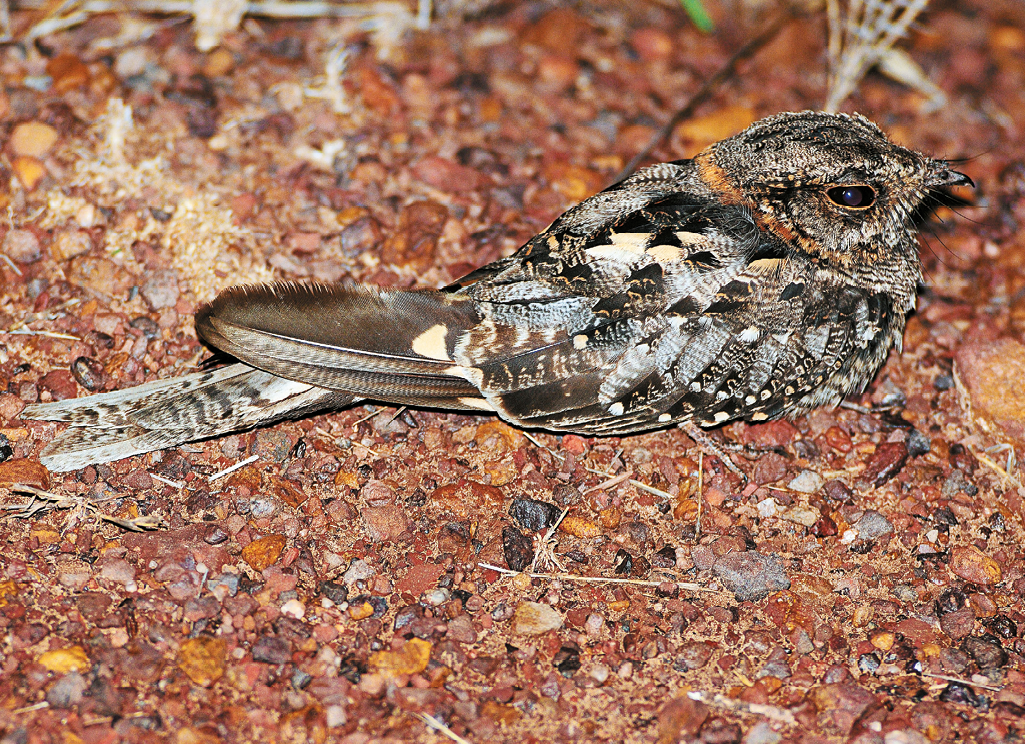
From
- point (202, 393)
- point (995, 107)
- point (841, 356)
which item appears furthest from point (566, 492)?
point (995, 107)

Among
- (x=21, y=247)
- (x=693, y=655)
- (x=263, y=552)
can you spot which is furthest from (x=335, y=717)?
(x=21, y=247)

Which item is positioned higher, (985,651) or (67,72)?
(67,72)

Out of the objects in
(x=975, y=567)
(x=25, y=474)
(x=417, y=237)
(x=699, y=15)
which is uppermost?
(x=699, y=15)

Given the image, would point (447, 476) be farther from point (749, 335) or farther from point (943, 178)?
point (943, 178)

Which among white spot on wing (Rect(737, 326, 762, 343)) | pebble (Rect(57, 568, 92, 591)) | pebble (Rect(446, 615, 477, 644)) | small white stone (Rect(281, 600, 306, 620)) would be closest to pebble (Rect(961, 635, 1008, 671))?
white spot on wing (Rect(737, 326, 762, 343))

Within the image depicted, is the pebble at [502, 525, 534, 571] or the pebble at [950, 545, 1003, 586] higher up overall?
the pebble at [502, 525, 534, 571]

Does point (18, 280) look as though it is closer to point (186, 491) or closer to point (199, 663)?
point (186, 491)

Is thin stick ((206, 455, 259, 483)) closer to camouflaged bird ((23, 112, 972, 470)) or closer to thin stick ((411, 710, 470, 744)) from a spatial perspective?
camouflaged bird ((23, 112, 972, 470))
